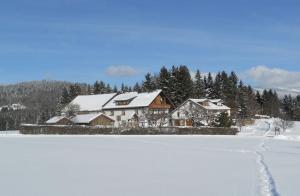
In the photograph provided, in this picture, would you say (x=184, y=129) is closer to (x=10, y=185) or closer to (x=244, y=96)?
(x=244, y=96)

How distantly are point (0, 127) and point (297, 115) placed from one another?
77500 millimetres

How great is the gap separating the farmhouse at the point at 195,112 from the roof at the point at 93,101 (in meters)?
15.9

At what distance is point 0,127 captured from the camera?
11025 centimetres

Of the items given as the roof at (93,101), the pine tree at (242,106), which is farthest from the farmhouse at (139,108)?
the pine tree at (242,106)

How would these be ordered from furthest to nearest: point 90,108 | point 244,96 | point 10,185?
point 244,96
point 90,108
point 10,185

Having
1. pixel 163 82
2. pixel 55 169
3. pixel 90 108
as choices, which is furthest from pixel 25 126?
pixel 55 169

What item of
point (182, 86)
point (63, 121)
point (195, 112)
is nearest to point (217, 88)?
point (182, 86)

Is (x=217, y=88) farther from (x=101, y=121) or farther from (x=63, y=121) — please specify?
A: (x=63, y=121)

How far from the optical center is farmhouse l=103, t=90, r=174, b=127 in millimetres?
77688

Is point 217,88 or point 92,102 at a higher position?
point 217,88

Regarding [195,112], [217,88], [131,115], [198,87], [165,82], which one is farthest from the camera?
[217,88]

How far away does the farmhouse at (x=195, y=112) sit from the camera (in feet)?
257

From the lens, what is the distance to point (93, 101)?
9381 centimetres

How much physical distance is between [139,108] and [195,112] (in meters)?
11.7
